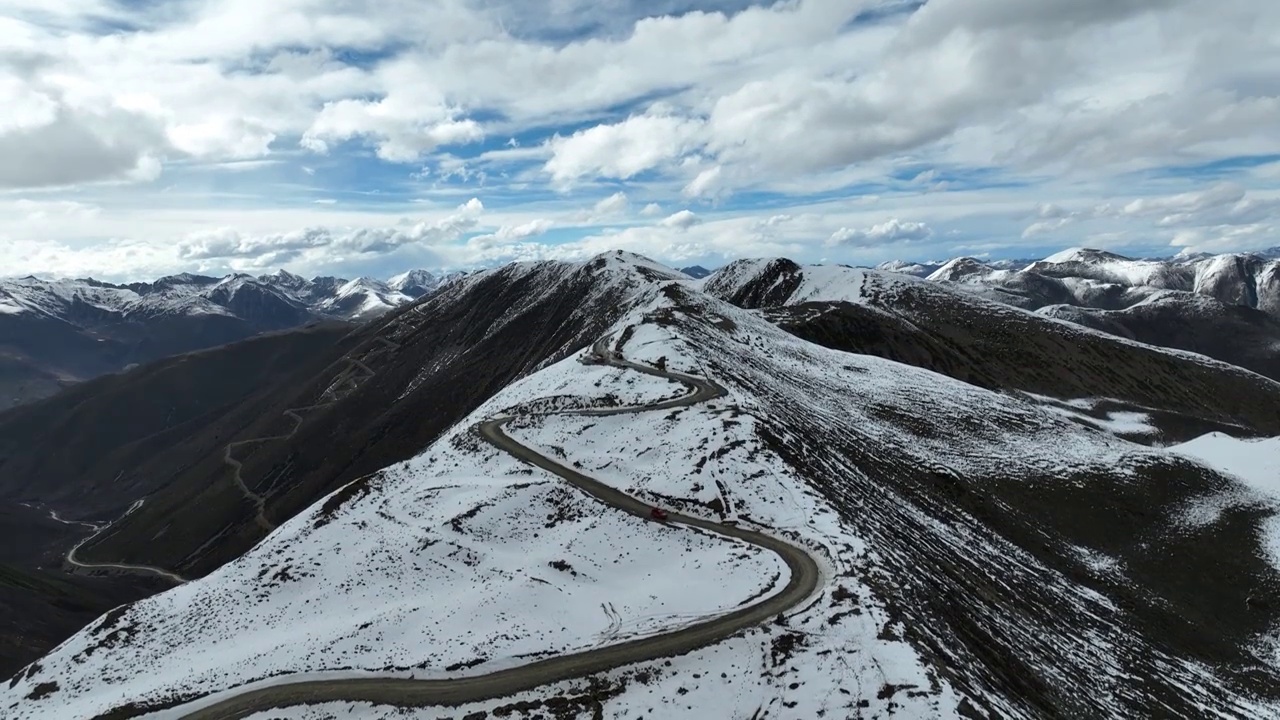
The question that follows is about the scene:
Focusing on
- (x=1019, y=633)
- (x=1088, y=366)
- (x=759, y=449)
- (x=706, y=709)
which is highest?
(x=759, y=449)

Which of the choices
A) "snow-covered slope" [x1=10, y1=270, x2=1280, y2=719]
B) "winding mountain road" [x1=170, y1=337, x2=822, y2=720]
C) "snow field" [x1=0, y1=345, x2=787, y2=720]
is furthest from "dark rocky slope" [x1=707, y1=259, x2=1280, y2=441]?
"winding mountain road" [x1=170, y1=337, x2=822, y2=720]

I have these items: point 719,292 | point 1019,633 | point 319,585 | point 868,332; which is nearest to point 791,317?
point 868,332

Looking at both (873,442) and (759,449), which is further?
(873,442)

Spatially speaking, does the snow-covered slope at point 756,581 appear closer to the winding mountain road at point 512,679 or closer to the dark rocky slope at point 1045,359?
the winding mountain road at point 512,679

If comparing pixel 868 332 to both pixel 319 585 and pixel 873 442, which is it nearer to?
pixel 873 442

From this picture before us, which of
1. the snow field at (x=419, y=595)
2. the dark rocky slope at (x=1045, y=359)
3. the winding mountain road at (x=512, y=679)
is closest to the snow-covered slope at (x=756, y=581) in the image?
the snow field at (x=419, y=595)

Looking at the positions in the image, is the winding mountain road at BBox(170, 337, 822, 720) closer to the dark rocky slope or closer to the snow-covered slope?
the snow-covered slope

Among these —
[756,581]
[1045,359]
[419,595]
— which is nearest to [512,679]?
[419,595]

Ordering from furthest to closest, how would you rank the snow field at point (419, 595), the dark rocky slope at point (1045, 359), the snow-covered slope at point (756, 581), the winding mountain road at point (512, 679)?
the dark rocky slope at point (1045, 359), the snow field at point (419, 595), the winding mountain road at point (512, 679), the snow-covered slope at point (756, 581)
